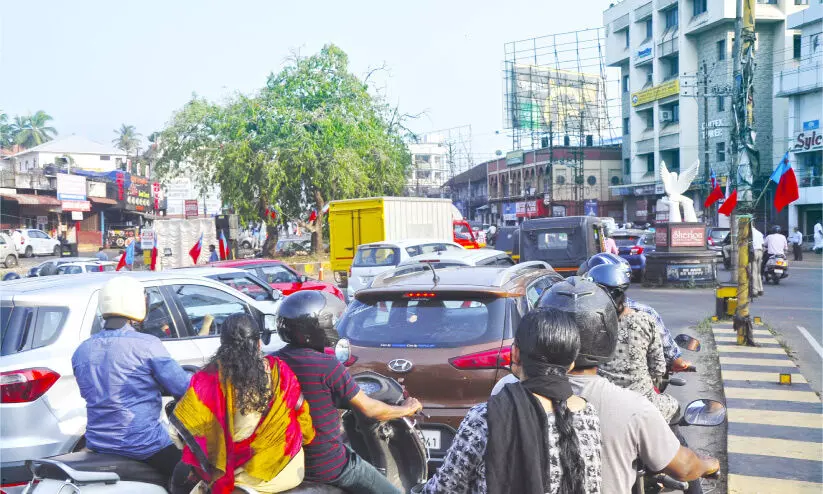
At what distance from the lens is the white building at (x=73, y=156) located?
71188 millimetres

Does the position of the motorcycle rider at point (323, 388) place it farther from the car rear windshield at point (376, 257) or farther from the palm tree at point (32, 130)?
the palm tree at point (32, 130)

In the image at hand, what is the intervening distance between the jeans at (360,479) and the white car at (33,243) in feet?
130

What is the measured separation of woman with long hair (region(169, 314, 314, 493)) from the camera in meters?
2.85

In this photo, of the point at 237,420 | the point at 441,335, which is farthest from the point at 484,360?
the point at 237,420

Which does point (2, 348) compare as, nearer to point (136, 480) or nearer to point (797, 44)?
point (136, 480)

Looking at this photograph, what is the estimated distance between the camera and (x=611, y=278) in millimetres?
4328

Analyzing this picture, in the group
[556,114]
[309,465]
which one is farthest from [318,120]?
[556,114]

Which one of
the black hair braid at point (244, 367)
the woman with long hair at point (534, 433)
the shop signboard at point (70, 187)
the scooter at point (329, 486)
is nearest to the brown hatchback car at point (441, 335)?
the scooter at point (329, 486)

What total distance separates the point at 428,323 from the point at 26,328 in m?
2.63

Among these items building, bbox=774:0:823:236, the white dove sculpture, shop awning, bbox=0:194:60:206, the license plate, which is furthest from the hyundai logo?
shop awning, bbox=0:194:60:206

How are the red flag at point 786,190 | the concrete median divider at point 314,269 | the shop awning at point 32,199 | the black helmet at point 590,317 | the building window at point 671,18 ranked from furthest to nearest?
the building window at point 671,18, the shop awning at point 32,199, the concrete median divider at point 314,269, the red flag at point 786,190, the black helmet at point 590,317

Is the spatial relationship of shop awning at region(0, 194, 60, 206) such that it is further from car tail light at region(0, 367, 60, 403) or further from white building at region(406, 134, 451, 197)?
car tail light at region(0, 367, 60, 403)

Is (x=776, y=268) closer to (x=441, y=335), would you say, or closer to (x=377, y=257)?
(x=377, y=257)

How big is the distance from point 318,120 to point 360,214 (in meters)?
11.2
